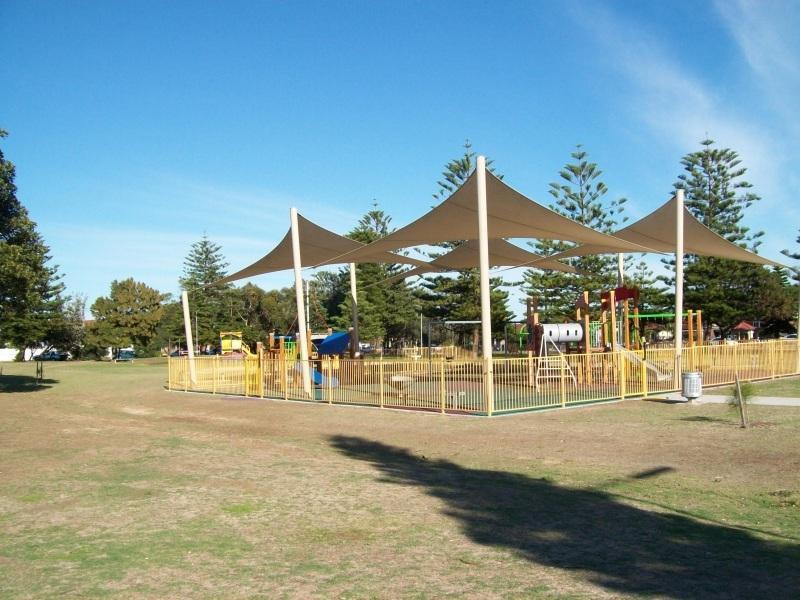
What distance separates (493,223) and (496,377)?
4.88 m

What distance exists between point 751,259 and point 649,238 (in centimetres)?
358

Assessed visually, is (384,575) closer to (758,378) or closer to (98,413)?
(98,413)

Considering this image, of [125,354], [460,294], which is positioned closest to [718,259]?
[460,294]

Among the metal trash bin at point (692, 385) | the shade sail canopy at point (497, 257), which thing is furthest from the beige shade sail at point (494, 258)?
the metal trash bin at point (692, 385)

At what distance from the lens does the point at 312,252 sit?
74.5 ft

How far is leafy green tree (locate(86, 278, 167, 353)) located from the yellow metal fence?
46079mm

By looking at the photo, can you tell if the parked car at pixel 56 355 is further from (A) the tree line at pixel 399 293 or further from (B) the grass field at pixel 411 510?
(B) the grass field at pixel 411 510

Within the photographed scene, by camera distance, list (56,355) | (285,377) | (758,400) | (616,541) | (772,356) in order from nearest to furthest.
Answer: (616,541) → (758,400) → (285,377) → (772,356) → (56,355)

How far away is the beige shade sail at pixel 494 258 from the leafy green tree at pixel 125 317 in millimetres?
44656

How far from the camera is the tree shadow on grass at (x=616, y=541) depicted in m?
4.61

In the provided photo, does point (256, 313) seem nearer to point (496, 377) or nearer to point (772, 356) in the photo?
point (772, 356)

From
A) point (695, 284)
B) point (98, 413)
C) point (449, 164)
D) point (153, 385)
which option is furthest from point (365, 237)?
point (98, 413)

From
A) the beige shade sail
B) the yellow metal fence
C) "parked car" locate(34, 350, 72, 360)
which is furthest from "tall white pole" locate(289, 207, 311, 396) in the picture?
"parked car" locate(34, 350, 72, 360)

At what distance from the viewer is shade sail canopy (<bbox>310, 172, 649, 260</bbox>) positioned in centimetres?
1523
